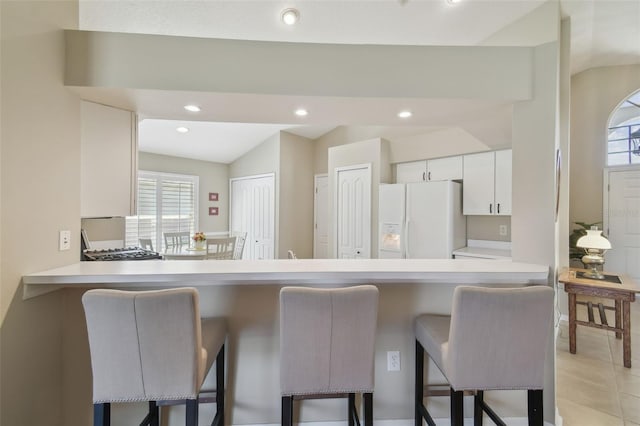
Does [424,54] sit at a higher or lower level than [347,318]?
higher

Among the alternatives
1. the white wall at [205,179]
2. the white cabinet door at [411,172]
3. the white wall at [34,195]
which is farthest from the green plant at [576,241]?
the white wall at [205,179]

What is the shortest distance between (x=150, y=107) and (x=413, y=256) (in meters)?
3.16

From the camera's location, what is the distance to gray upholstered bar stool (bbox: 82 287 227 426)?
1.08m

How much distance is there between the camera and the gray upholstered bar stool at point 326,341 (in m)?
1.18

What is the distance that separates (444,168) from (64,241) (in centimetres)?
387

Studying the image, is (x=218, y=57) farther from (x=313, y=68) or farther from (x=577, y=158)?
(x=577, y=158)

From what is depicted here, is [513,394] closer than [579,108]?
Yes

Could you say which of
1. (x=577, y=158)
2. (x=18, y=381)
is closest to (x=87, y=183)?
(x=18, y=381)

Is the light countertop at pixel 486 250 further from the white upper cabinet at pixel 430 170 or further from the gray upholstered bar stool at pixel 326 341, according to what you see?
the gray upholstered bar stool at pixel 326 341

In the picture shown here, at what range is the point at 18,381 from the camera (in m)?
1.31

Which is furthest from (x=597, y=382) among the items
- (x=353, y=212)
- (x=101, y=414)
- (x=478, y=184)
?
(x=101, y=414)

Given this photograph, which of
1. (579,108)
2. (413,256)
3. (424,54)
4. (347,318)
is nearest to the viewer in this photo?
(347,318)

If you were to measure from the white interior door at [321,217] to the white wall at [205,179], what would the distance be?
209cm

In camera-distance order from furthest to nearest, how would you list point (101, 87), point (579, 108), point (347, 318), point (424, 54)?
point (579, 108) < point (424, 54) < point (101, 87) < point (347, 318)
